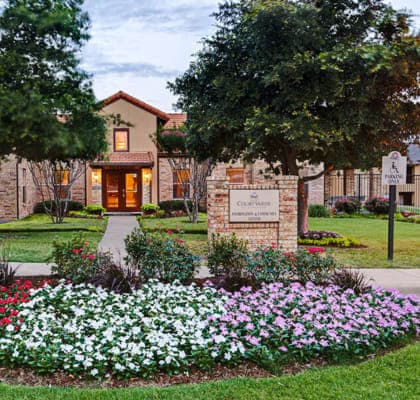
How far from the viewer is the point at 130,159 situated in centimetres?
2486

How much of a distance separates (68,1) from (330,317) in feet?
14.3

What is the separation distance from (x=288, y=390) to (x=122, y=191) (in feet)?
76.9

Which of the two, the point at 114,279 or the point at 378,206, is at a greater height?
the point at 378,206

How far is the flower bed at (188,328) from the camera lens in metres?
3.84

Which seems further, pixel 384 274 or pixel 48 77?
pixel 384 274

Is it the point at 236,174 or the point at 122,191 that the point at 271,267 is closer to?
the point at 236,174

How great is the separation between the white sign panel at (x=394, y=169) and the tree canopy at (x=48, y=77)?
7.15 meters

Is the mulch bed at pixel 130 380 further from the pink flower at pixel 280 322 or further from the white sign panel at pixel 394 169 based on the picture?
the white sign panel at pixel 394 169

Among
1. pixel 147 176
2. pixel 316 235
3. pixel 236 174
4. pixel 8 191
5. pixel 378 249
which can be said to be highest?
pixel 236 174

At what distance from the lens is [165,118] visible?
1032 inches

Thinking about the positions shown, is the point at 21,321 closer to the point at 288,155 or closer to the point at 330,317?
the point at 330,317

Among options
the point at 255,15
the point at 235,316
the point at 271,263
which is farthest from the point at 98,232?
the point at 235,316

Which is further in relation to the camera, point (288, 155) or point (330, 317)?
point (288, 155)

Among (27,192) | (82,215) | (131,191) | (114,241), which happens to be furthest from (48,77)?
(131,191)
